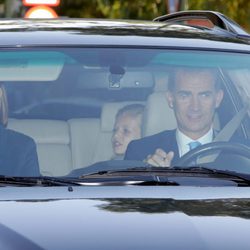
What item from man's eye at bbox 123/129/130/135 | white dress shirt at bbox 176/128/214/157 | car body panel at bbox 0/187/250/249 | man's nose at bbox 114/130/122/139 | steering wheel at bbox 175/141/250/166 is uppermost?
man's eye at bbox 123/129/130/135

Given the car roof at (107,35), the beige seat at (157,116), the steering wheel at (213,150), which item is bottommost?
the steering wheel at (213,150)

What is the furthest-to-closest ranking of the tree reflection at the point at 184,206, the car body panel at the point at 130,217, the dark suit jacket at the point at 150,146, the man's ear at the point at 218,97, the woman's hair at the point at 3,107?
the man's ear at the point at 218,97 → the woman's hair at the point at 3,107 → the dark suit jacket at the point at 150,146 → the tree reflection at the point at 184,206 → the car body panel at the point at 130,217

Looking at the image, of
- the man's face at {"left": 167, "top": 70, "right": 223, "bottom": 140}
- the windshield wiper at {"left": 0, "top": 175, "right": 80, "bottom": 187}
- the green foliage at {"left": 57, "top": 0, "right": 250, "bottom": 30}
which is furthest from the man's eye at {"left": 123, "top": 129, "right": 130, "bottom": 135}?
the green foliage at {"left": 57, "top": 0, "right": 250, "bottom": 30}

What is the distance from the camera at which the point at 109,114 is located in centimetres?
529

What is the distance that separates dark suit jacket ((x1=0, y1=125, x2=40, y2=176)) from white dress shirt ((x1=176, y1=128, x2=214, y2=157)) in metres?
0.60

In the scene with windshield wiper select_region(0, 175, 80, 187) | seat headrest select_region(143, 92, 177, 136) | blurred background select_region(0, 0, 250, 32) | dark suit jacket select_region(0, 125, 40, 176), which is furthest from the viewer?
blurred background select_region(0, 0, 250, 32)

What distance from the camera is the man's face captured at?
5410 mm

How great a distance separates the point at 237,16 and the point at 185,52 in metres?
21.2

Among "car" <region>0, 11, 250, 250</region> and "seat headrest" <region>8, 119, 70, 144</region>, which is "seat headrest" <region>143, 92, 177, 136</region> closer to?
"car" <region>0, 11, 250, 250</region>

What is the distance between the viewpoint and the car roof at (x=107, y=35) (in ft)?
17.7

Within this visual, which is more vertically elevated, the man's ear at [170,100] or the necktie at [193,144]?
the man's ear at [170,100]

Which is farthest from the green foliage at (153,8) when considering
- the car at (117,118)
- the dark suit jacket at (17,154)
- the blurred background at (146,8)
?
the dark suit jacket at (17,154)

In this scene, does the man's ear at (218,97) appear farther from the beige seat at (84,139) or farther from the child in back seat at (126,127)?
the beige seat at (84,139)

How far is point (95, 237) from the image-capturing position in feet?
13.6
